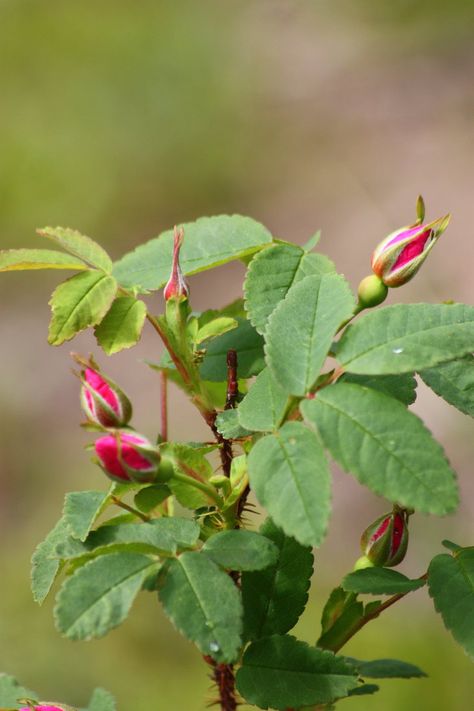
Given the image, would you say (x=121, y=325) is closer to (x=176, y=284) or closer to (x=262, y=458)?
(x=176, y=284)

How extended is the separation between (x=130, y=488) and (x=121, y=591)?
0.18 meters

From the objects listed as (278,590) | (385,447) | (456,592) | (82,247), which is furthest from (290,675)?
(82,247)

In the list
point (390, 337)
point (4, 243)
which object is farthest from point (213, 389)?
point (4, 243)

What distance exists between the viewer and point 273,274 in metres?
1.13

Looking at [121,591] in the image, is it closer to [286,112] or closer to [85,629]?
[85,629]

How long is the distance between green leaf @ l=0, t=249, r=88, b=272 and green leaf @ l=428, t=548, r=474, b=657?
0.58 m

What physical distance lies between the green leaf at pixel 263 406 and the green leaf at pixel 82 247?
322 millimetres

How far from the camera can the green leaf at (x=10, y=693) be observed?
1.11m

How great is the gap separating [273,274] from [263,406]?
0.23 meters

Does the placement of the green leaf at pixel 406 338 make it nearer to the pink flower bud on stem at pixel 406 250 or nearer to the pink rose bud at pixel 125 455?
the pink flower bud on stem at pixel 406 250

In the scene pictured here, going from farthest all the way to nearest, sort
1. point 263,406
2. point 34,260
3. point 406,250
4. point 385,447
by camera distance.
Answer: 1. point 34,260
2. point 406,250
3. point 263,406
4. point 385,447

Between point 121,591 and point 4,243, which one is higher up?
Result: point 4,243

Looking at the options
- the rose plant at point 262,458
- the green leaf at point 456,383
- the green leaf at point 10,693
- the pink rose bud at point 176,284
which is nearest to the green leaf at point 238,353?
the rose plant at point 262,458

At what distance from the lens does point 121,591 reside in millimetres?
881
